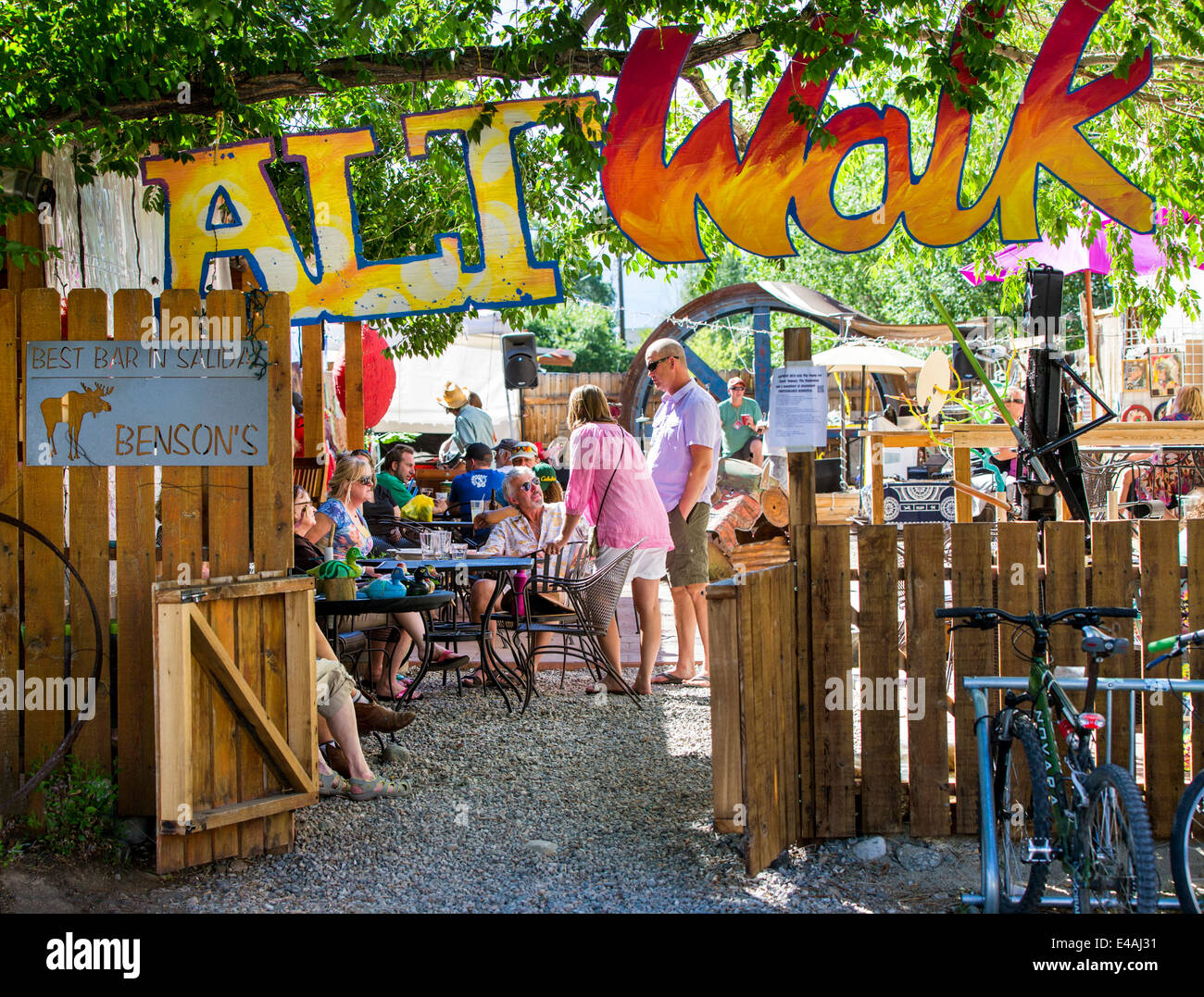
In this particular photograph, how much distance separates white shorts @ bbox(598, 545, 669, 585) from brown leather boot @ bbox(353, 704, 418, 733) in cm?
182

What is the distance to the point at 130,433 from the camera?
13.2 ft

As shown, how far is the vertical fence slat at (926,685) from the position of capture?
398 centimetres

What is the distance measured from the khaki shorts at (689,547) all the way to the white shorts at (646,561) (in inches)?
7.4

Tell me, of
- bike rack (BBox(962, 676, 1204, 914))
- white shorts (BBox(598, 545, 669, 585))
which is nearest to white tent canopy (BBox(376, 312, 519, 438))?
white shorts (BBox(598, 545, 669, 585))

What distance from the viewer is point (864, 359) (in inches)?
626

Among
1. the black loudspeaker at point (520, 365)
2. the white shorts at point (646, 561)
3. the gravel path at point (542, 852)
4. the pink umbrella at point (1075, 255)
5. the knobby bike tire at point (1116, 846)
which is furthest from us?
the black loudspeaker at point (520, 365)

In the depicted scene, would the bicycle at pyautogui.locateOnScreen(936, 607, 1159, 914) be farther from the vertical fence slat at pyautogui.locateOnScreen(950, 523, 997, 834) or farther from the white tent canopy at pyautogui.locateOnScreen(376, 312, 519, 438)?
the white tent canopy at pyautogui.locateOnScreen(376, 312, 519, 438)

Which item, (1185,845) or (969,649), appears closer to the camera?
(1185,845)

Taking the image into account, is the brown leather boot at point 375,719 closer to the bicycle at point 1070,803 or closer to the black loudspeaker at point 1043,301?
the bicycle at point 1070,803

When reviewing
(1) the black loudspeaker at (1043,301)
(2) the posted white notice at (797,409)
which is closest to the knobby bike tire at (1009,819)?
(2) the posted white notice at (797,409)

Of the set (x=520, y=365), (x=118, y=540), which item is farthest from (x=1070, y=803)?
(x=520, y=365)

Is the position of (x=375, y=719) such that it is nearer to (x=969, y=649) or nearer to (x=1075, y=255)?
(x=969, y=649)

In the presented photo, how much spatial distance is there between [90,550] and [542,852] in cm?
208
